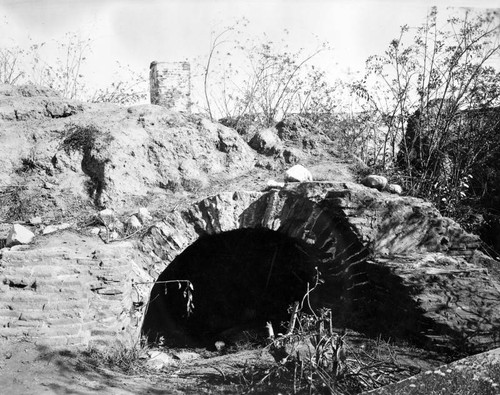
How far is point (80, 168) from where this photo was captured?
6.14m

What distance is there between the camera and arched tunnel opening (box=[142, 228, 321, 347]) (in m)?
→ 6.24

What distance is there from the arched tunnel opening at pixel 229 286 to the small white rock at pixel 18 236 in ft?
5.76

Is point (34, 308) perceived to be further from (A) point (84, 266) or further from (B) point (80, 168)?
(B) point (80, 168)

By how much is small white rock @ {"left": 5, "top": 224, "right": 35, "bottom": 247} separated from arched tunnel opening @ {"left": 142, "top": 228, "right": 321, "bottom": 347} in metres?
1.75

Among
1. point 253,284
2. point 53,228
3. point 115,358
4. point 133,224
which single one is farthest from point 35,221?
point 253,284

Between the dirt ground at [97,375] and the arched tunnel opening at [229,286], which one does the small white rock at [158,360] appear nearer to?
the dirt ground at [97,375]

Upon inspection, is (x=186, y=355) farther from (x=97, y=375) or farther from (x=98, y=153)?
(x=98, y=153)

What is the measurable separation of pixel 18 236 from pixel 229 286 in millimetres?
2848

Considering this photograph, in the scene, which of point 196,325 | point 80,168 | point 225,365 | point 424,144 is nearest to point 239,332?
point 196,325

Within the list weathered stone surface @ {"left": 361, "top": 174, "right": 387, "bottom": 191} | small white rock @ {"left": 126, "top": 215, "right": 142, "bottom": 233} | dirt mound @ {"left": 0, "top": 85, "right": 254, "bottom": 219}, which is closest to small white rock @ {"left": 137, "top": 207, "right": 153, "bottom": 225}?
small white rock @ {"left": 126, "top": 215, "right": 142, "bottom": 233}

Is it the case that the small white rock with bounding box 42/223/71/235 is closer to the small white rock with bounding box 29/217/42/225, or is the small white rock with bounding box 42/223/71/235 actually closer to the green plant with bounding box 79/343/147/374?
the small white rock with bounding box 29/217/42/225

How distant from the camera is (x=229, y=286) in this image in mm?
6730

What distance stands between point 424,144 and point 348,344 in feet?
15.2

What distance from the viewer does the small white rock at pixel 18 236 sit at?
4719 millimetres
